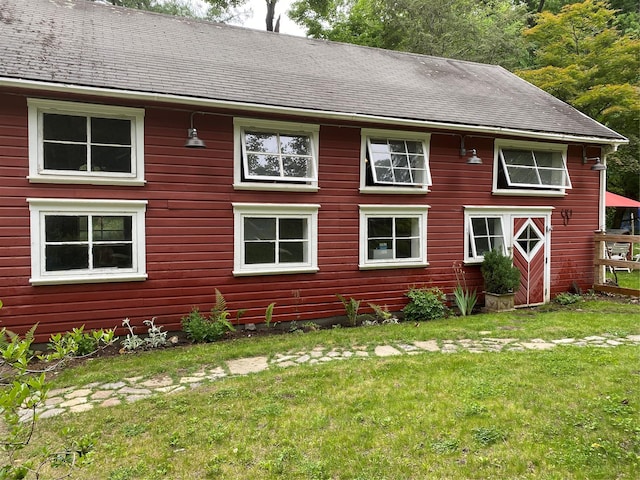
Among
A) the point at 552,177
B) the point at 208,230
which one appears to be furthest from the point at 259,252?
Answer: the point at 552,177

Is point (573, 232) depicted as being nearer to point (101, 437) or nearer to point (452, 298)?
point (452, 298)

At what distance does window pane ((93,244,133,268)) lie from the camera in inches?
235

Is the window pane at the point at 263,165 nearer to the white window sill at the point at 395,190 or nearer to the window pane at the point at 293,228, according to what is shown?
the window pane at the point at 293,228

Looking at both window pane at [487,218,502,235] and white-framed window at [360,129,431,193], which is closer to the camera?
white-framed window at [360,129,431,193]

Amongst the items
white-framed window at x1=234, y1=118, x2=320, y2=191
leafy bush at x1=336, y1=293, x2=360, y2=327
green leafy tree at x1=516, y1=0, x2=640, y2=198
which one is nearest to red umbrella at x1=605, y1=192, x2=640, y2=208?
green leafy tree at x1=516, y1=0, x2=640, y2=198

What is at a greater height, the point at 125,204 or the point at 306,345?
the point at 125,204

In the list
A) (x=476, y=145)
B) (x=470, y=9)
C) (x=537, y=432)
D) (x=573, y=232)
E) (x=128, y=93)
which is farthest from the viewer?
(x=470, y=9)

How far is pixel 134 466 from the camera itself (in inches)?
110

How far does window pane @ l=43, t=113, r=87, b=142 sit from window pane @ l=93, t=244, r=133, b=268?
1.53 metres

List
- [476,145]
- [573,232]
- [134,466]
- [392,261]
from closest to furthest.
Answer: [134,466]
[392,261]
[476,145]
[573,232]

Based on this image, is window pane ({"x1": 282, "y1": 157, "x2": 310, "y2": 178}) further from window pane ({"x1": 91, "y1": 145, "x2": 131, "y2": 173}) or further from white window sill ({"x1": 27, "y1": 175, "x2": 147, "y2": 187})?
window pane ({"x1": 91, "y1": 145, "x2": 131, "y2": 173})

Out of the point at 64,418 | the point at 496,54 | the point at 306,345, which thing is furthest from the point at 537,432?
the point at 496,54

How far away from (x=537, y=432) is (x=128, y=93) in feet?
19.3

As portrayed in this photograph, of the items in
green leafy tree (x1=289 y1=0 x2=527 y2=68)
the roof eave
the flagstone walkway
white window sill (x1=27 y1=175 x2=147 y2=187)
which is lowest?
the flagstone walkway
